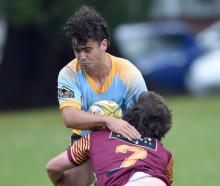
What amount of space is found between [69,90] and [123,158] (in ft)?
3.76

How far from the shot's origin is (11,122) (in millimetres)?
18312

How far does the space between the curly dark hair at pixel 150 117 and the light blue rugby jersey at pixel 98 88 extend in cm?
71

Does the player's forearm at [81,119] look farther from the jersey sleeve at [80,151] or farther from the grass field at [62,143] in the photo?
the grass field at [62,143]

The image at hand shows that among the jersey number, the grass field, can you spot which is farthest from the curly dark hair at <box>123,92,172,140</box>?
the grass field

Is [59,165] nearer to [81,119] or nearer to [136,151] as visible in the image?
[81,119]

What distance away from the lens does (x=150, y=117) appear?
18.6 feet

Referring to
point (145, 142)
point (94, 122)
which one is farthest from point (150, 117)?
point (94, 122)

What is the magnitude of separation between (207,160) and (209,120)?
5.09m

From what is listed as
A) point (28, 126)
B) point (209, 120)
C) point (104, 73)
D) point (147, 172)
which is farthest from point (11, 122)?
point (147, 172)

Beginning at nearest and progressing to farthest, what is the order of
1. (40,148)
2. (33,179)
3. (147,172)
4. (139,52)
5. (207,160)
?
1. (147,172)
2. (33,179)
3. (207,160)
4. (40,148)
5. (139,52)

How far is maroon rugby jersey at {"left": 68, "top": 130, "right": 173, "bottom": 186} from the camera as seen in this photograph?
214 inches

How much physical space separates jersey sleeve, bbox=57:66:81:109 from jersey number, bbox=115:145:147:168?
97cm

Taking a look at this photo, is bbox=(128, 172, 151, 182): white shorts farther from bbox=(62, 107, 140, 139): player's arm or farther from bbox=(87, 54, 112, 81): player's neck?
bbox=(87, 54, 112, 81): player's neck

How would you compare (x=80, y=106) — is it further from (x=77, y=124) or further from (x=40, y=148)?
(x=40, y=148)
